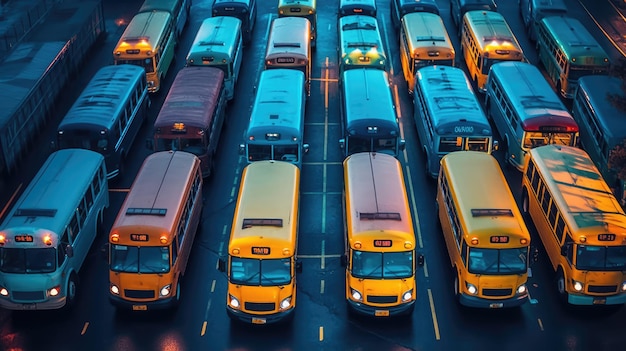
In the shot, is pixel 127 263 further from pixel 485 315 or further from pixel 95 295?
pixel 485 315

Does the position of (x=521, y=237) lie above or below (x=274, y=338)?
above

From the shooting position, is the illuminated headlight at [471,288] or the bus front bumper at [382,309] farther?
the illuminated headlight at [471,288]

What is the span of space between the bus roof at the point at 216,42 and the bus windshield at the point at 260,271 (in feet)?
60.4

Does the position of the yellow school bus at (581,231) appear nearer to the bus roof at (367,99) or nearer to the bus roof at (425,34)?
the bus roof at (367,99)

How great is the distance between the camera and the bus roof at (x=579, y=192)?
82.5ft

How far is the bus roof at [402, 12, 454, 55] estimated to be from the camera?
40272 millimetres

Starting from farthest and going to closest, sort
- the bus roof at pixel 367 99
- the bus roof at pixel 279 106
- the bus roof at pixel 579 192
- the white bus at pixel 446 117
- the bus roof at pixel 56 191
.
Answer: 1. the bus roof at pixel 367 99
2. the white bus at pixel 446 117
3. the bus roof at pixel 279 106
4. the bus roof at pixel 56 191
5. the bus roof at pixel 579 192

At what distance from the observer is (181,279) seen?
87.8 ft

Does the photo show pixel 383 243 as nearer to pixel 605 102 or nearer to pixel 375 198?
pixel 375 198

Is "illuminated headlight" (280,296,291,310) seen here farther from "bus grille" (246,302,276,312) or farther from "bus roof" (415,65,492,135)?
"bus roof" (415,65,492,135)

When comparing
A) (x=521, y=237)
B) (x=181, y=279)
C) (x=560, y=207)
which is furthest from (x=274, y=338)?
(x=560, y=207)

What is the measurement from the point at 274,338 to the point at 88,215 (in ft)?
28.0

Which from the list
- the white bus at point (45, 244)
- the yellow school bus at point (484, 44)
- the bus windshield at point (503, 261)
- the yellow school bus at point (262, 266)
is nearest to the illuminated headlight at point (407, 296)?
the bus windshield at point (503, 261)

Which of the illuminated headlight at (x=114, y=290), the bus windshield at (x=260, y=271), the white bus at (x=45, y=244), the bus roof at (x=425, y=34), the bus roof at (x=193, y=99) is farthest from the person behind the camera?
the bus roof at (x=425, y=34)
